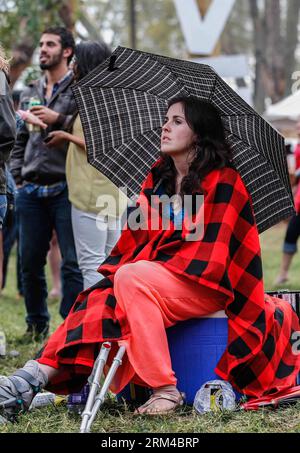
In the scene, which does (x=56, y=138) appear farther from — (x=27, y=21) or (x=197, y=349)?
(x=27, y=21)

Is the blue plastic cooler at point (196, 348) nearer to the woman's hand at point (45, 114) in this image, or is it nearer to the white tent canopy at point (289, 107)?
the woman's hand at point (45, 114)

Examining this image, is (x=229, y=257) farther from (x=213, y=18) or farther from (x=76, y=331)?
(x=213, y=18)

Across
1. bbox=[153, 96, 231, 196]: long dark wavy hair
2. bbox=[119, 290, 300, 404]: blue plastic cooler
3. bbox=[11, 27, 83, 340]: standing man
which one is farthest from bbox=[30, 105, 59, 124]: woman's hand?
bbox=[119, 290, 300, 404]: blue plastic cooler

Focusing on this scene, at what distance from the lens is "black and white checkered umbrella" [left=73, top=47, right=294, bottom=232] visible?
416cm

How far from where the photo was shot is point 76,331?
3658 mm

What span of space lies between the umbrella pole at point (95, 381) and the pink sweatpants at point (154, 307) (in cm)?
11

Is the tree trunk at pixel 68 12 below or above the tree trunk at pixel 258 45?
below

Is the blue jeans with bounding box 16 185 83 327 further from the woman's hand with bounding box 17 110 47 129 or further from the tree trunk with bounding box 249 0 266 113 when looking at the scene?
the tree trunk with bounding box 249 0 266 113

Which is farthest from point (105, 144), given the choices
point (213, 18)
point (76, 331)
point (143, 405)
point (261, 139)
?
point (213, 18)

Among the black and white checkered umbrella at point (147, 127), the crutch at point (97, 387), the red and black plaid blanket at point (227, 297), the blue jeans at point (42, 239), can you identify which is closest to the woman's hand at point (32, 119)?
the blue jeans at point (42, 239)

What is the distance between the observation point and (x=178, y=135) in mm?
3988

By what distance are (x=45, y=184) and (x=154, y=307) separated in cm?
204

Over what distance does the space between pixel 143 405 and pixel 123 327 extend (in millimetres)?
357

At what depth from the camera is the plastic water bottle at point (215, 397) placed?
146 inches
